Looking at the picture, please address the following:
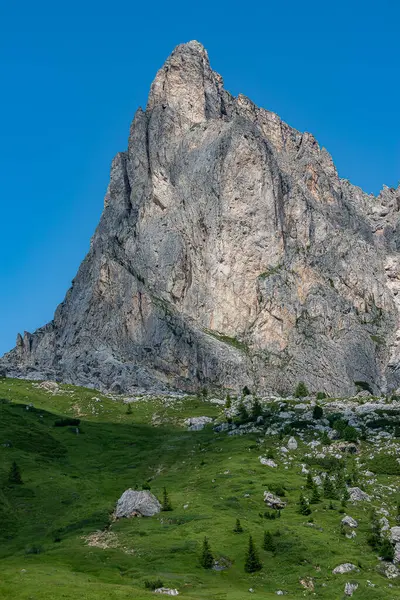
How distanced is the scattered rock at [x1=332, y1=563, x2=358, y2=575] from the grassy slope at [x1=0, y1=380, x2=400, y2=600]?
87 cm

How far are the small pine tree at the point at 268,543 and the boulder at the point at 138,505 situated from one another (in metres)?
18.4

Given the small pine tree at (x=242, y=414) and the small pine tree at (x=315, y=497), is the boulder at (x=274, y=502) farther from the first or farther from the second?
the small pine tree at (x=242, y=414)

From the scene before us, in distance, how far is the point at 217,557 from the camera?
72.9 meters

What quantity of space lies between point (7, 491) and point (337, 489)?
47.4m

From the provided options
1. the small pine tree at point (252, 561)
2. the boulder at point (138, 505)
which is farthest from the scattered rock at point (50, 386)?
the small pine tree at point (252, 561)

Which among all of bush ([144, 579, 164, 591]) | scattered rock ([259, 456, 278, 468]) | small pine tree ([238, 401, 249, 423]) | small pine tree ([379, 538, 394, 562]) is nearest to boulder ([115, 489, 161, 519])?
scattered rock ([259, 456, 278, 468])

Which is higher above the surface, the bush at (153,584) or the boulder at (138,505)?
the boulder at (138,505)

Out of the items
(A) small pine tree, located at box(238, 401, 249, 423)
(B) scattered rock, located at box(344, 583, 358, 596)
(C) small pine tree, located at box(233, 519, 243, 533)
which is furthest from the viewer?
(A) small pine tree, located at box(238, 401, 249, 423)

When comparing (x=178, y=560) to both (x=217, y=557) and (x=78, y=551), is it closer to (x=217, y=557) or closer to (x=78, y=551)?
(x=217, y=557)

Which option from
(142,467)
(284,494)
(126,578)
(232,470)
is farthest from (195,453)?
(126,578)

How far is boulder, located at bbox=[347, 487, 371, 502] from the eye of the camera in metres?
89.9

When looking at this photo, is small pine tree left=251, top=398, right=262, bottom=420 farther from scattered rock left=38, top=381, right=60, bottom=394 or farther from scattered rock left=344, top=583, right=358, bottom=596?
scattered rock left=344, top=583, right=358, bottom=596

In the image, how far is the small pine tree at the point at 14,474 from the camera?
352 feet

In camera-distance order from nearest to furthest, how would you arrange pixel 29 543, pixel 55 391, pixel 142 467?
pixel 29 543 → pixel 142 467 → pixel 55 391
